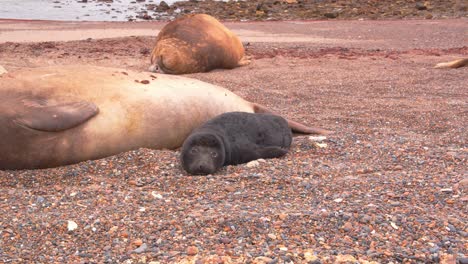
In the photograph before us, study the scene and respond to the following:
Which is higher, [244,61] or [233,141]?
[233,141]

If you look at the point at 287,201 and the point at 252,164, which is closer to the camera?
the point at 287,201

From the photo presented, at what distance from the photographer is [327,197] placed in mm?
3270

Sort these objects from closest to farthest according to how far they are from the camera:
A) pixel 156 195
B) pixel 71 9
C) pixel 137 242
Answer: pixel 137 242 → pixel 156 195 → pixel 71 9

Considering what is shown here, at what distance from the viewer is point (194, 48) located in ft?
30.0

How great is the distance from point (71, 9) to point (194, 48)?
17607 mm

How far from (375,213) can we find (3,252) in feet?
5.70

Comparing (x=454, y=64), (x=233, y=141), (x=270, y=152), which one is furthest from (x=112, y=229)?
(x=454, y=64)

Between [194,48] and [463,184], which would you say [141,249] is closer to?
[463,184]

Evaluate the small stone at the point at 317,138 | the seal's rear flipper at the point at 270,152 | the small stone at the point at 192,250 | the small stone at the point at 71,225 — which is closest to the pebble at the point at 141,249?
the small stone at the point at 192,250

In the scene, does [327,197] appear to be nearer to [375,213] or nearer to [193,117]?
[375,213]

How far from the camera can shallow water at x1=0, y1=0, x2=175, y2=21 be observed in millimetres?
21906

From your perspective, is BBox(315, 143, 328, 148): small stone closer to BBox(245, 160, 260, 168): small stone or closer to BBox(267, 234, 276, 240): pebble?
BBox(245, 160, 260, 168): small stone

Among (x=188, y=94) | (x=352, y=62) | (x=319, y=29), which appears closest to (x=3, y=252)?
(x=188, y=94)

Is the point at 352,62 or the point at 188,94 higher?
the point at 188,94
